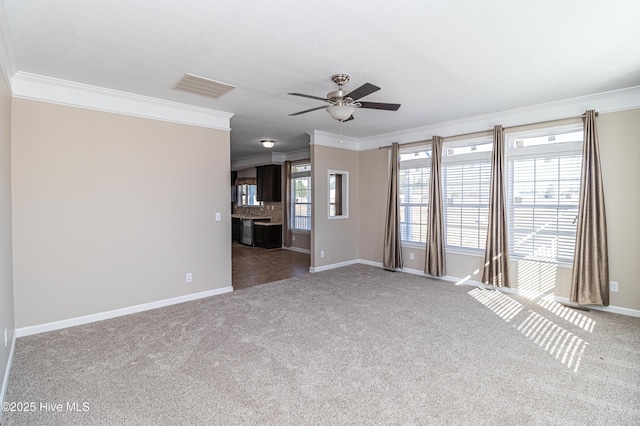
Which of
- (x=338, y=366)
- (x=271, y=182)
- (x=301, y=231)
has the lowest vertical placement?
(x=338, y=366)

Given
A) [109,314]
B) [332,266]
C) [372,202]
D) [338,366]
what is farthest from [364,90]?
[332,266]

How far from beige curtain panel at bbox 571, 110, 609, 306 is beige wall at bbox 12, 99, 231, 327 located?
4.82 m

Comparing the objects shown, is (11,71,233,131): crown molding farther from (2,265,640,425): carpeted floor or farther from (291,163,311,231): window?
(291,163,311,231): window

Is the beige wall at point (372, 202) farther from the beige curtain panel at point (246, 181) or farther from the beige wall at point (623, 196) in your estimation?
the beige curtain panel at point (246, 181)

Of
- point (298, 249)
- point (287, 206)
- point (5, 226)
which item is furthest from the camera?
point (287, 206)

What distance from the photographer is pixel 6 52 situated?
102 inches

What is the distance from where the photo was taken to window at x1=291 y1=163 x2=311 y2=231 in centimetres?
838

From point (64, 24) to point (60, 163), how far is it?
1.69m

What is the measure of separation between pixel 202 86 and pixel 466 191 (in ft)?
14.0

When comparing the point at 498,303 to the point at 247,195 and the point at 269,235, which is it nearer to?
the point at 269,235

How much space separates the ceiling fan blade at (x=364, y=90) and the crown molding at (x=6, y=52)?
2.53 m

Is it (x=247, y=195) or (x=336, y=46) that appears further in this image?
(x=247, y=195)

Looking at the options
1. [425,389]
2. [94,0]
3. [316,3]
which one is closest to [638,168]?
[425,389]

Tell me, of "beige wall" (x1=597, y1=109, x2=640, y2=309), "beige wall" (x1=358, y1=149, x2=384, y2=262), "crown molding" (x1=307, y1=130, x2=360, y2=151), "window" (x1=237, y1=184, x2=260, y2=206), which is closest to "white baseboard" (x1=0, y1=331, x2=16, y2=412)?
"crown molding" (x1=307, y1=130, x2=360, y2=151)
